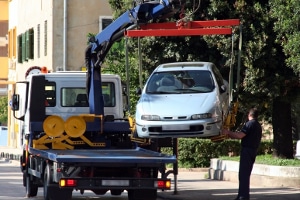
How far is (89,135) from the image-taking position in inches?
779

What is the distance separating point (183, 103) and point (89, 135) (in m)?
2.02

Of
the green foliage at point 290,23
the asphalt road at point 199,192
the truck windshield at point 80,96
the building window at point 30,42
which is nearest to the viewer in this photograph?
the green foliage at point 290,23

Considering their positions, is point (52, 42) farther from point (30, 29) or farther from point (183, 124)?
point (183, 124)

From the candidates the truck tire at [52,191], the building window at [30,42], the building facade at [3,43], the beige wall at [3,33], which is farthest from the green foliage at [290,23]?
the beige wall at [3,33]

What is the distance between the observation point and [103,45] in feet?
67.9

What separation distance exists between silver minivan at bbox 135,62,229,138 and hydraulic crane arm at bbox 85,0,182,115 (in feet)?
3.29

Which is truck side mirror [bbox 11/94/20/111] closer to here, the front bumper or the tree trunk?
the front bumper

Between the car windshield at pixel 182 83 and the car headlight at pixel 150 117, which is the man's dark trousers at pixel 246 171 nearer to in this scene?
the car headlight at pixel 150 117

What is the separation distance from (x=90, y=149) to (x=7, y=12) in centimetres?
4796

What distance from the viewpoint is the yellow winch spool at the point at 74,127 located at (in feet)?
62.1

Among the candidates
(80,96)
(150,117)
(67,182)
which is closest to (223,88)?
(150,117)

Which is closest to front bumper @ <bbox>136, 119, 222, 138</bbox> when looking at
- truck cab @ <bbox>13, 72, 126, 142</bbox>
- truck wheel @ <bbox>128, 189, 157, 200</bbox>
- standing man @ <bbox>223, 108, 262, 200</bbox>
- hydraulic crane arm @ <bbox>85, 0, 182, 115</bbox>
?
standing man @ <bbox>223, 108, 262, 200</bbox>

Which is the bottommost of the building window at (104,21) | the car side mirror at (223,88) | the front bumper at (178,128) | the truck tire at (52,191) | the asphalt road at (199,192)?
the asphalt road at (199,192)

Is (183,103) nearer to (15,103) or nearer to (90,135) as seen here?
(90,135)
